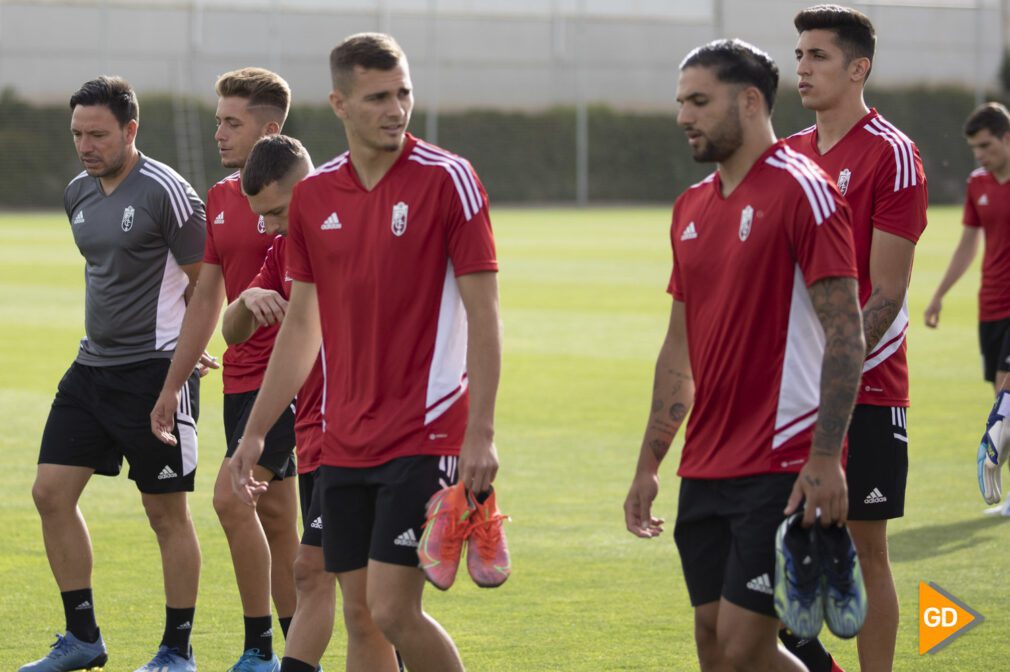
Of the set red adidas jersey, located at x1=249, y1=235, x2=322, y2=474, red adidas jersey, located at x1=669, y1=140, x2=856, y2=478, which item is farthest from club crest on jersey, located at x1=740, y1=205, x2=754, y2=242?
red adidas jersey, located at x1=249, y1=235, x2=322, y2=474

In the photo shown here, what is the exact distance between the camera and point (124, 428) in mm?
6711

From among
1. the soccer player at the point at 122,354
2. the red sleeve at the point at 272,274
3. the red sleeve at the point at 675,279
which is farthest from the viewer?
the soccer player at the point at 122,354

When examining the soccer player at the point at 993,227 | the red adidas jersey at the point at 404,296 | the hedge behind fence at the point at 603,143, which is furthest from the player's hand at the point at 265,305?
the hedge behind fence at the point at 603,143

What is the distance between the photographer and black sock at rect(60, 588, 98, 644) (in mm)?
6449

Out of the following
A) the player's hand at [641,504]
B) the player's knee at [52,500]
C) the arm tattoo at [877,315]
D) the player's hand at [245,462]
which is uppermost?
the arm tattoo at [877,315]

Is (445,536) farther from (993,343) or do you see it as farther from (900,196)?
(993,343)

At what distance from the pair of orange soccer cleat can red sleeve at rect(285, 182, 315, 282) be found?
0.89 meters

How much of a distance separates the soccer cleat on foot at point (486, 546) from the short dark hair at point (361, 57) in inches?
53.4

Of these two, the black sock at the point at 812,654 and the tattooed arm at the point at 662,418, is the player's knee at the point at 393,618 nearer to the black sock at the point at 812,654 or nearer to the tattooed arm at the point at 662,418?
the tattooed arm at the point at 662,418

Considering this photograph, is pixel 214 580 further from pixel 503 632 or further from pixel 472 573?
pixel 472 573

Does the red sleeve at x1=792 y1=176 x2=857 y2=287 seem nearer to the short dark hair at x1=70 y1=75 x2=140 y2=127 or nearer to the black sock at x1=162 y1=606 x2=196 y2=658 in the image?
the black sock at x1=162 y1=606 x2=196 y2=658

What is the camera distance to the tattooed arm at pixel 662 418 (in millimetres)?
4840

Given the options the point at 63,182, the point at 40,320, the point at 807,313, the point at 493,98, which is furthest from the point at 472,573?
the point at 493,98

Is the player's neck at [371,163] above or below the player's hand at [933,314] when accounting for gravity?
above
